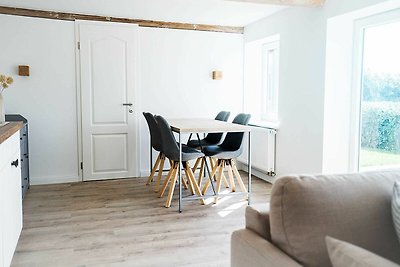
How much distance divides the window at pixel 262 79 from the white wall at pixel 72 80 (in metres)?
0.15

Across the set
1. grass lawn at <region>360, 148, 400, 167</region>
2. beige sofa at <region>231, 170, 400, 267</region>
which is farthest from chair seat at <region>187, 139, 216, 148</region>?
beige sofa at <region>231, 170, 400, 267</region>

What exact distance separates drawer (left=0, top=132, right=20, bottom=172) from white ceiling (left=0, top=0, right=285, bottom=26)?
2295 mm

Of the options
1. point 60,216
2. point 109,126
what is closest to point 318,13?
point 109,126

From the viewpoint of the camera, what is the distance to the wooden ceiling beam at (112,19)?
15.3ft

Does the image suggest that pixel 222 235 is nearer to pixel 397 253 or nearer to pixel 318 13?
pixel 397 253

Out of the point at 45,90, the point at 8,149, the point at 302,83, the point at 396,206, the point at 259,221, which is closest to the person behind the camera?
the point at 396,206

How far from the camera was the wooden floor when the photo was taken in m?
2.74

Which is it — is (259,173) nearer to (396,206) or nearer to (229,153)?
(229,153)

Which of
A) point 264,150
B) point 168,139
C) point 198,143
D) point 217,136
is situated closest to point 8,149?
point 168,139

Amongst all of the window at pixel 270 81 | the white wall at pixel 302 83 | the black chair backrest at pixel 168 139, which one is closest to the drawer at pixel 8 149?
the black chair backrest at pixel 168 139

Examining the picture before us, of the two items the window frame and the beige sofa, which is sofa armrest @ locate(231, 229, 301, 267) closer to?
the beige sofa

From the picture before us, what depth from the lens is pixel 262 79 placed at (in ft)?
18.5

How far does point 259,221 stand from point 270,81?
4235 millimetres

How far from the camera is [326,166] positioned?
3.96 m
